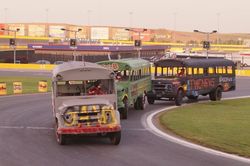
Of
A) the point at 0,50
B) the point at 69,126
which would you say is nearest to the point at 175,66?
the point at 69,126

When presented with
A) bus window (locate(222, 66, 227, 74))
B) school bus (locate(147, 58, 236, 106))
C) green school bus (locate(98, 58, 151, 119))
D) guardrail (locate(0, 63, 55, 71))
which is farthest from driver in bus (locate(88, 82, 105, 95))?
guardrail (locate(0, 63, 55, 71))

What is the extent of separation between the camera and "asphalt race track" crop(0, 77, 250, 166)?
13.2 meters

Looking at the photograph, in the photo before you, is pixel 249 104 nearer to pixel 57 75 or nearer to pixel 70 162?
pixel 57 75

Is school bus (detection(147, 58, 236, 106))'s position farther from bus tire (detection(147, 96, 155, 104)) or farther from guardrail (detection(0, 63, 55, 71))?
guardrail (detection(0, 63, 55, 71))

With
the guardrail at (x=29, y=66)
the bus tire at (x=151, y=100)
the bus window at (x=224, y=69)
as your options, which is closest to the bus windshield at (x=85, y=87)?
the bus tire at (x=151, y=100)

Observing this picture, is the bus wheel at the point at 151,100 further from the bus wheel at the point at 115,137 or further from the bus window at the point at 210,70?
the bus wheel at the point at 115,137

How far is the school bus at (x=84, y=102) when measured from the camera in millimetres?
15492

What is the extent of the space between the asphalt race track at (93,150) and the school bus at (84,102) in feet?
1.88

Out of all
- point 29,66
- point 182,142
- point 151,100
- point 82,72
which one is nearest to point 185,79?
point 151,100

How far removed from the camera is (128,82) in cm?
2447

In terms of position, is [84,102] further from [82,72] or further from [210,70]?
[210,70]

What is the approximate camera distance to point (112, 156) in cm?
1402

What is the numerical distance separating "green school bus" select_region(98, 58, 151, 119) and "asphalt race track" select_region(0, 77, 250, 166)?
7.21 ft

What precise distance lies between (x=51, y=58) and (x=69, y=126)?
103794 mm
